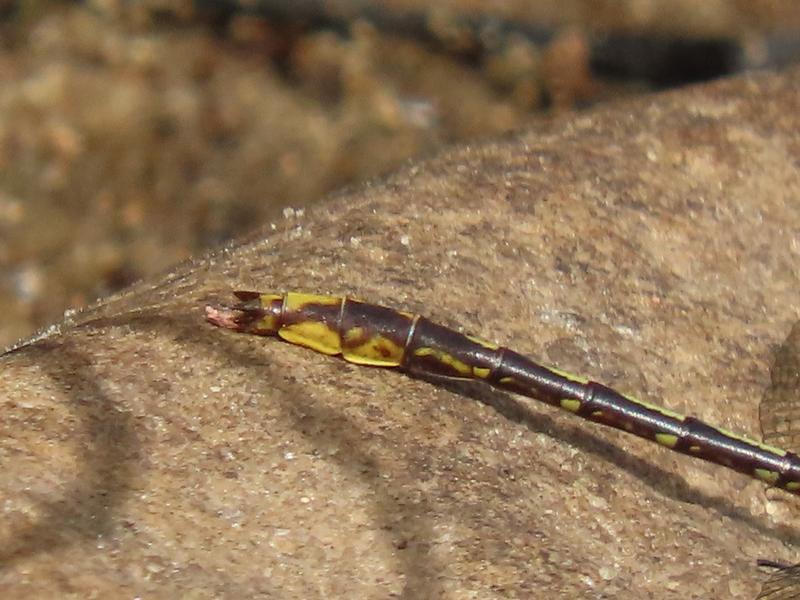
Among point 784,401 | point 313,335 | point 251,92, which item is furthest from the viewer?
point 251,92

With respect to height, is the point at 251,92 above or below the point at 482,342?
below

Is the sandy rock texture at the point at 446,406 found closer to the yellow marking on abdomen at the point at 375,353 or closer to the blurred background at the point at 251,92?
the yellow marking on abdomen at the point at 375,353

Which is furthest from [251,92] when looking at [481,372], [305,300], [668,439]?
[668,439]

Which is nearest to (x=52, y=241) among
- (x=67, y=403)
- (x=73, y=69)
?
(x=73, y=69)

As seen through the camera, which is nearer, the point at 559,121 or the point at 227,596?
the point at 227,596

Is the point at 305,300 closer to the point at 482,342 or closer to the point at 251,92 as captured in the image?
the point at 482,342

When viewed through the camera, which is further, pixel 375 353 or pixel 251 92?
pixel 251 92

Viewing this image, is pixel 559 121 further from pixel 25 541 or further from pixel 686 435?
pixel 25 541
